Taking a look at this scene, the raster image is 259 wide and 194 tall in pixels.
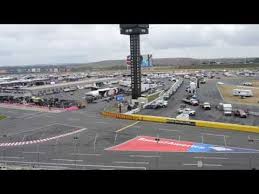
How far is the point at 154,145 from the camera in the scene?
1548 centimetres

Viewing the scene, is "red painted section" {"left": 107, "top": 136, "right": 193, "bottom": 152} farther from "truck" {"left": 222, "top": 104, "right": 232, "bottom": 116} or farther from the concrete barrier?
"truck" {"left": 222, "top": 104, "right": 232, "bottom": 116}

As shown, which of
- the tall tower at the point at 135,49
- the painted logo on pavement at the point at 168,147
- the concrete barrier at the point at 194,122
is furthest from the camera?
the tall tower at the point at 135,49

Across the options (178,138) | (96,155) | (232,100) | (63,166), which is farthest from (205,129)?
(232,100)

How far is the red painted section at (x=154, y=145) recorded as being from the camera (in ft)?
48.5

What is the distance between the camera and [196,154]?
1377 centimetres

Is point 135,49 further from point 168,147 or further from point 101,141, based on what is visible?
point 168,147

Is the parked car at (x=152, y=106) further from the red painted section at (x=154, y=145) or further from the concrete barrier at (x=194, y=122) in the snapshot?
the red painted section at (x=154, y=145)

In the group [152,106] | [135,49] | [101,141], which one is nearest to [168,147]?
[101,141]

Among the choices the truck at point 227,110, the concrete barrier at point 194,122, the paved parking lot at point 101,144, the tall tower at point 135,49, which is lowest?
the paved parking lot at point 101,144

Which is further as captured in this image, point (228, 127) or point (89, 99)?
point (89, 99)

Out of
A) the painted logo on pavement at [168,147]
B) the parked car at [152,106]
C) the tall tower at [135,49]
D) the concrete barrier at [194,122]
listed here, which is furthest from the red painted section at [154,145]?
the tall tower at [135,49]

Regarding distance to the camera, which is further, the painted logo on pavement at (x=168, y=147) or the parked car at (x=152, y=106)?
the parked car at (x=152, y=106)
